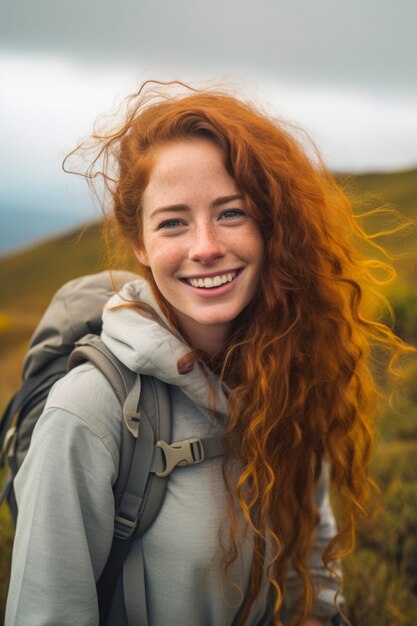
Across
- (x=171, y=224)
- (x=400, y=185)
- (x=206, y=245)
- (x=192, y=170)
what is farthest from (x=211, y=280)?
(x=400, y=185)

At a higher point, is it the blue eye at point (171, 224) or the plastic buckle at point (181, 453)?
the blue eye at point (171, 224)

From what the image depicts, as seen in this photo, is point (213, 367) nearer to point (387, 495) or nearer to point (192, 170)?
point (192, 170)

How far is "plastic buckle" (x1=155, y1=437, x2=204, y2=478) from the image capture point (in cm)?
164

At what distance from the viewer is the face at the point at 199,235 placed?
171 cm

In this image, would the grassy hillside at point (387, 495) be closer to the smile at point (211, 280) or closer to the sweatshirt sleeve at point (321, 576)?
the smile at point (211, 280)

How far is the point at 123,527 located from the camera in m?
1.63

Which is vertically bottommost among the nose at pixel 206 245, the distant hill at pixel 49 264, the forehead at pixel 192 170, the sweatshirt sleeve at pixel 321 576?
the distant hill at pixel 49 264

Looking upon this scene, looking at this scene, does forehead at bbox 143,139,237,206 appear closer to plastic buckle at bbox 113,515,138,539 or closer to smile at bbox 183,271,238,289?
smile at bbox 183,271,238,289

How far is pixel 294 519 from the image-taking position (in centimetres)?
212

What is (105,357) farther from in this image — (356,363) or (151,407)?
(356,363)

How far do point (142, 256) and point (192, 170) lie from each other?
1.34ft

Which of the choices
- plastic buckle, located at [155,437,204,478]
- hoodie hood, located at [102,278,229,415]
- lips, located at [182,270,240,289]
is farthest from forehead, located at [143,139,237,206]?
plastic buckle, located at [155,437,204,478]

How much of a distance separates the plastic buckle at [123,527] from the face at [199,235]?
2.02ft

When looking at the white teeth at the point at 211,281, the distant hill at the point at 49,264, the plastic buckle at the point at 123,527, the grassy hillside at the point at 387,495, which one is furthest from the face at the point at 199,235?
the distant hill at the point at 49,264
